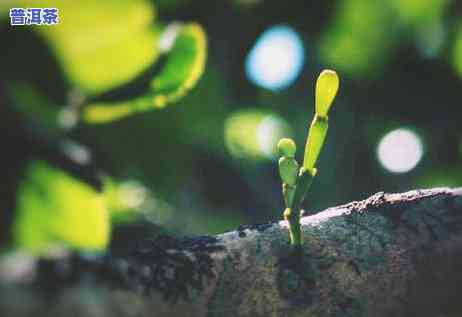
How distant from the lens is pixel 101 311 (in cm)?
54

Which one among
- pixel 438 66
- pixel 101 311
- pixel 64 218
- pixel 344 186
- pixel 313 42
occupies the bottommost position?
pixel 101 311

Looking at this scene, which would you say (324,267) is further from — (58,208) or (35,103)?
(35,103)

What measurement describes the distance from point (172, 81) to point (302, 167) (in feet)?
2.23

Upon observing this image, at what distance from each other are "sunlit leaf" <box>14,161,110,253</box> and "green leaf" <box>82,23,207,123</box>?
0.22 meters

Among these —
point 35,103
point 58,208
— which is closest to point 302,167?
point 58,208

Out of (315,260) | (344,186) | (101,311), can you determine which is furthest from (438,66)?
(101,311)

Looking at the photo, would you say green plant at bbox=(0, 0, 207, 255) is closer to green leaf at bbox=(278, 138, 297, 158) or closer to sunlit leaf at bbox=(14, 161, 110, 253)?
sunlit leaf at bbox=(14, 161, 110, 253)

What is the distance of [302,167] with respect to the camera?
2.43 feet

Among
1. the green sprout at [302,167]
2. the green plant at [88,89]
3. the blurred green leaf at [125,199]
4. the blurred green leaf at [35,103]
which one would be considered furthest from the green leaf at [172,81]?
the blurred green leaf at [125,199]

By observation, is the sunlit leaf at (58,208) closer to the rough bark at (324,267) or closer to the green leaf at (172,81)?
the green leaf at (172,81)

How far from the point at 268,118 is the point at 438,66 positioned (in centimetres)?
97

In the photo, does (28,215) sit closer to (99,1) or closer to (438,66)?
(99,1)

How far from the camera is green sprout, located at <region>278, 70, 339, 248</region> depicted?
2.35ft

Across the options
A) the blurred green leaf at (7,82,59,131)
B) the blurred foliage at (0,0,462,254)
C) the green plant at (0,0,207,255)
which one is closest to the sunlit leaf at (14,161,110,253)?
the green plant at (0,0,207,255)
